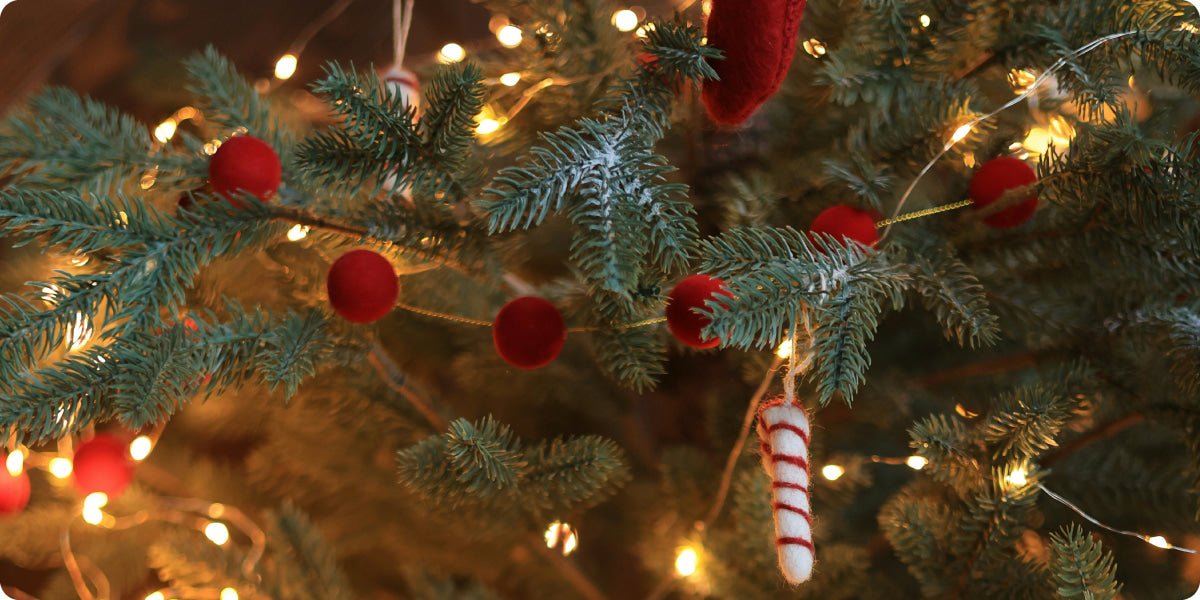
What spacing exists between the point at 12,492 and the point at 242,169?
18.3 inches

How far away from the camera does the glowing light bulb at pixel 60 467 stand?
0.76 metres

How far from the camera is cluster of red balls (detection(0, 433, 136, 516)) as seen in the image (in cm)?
66

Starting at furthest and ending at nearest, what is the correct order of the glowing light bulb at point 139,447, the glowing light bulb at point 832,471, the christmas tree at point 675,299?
the glowing light bulb at point 139,447 → the glowing light bulb at point 832,471 → the christmas tree at point 675,299

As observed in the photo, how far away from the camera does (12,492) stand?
2.19 ft

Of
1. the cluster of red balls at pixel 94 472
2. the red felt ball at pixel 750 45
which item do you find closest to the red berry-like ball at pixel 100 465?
the cluster of red balls at pixel 94 472

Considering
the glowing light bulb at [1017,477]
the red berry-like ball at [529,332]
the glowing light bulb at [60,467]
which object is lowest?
the glowing light bulb at [60,467]

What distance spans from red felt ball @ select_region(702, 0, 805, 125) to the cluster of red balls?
63cm

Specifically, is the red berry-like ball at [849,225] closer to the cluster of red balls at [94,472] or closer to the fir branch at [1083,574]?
the fir branch at [1083,574]

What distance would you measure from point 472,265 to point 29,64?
2.87 feet

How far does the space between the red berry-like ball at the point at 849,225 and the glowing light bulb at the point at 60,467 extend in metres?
0.81

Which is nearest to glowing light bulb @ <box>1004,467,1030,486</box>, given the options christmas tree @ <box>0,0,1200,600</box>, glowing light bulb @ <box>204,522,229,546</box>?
christmas tree @ <box>0,0,1200,600</box>

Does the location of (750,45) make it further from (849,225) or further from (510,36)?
(510,36)

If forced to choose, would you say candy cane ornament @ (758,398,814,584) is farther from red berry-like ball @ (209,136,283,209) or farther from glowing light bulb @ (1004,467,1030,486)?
red berry-like ball @ (209,136,283,209)

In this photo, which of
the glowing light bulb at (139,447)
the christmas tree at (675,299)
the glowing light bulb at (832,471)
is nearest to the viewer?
the christmas tree at (675,299)
